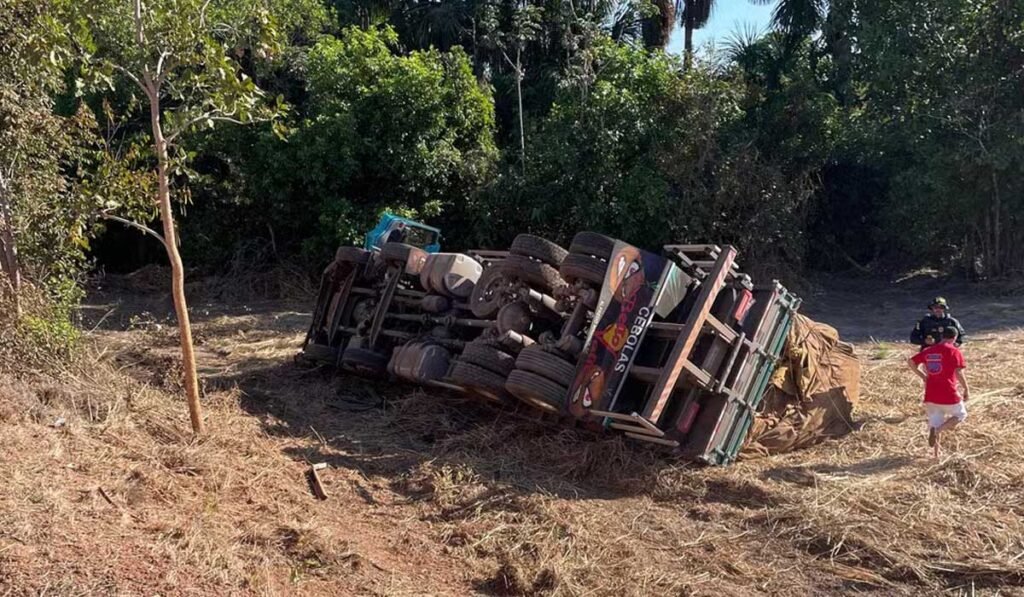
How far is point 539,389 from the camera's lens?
6.75 meters

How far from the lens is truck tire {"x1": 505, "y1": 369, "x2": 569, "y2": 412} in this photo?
22.2 feet

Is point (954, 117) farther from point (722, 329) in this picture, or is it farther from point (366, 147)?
point (722, 329)

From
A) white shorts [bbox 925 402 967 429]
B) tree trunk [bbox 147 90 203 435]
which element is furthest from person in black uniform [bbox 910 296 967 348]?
tree trunk [bbox 147 90 203 435]

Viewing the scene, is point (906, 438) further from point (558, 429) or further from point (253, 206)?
point (253, 206)

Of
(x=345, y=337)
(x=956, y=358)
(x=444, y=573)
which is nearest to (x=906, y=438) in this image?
(x=956, y=358)

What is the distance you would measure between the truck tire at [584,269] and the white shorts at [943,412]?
2.73 meters

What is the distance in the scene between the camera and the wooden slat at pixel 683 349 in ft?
21.1

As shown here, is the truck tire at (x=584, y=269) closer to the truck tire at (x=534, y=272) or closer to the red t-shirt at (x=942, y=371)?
the truck tire at (x=534, y=272)

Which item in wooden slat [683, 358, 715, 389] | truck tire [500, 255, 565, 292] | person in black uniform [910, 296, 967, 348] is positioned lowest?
wooden slat [683, 358, 715, 389]

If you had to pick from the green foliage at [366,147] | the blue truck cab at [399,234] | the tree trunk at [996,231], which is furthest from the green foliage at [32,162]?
the tree trunk at [996,231]

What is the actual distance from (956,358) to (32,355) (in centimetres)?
705

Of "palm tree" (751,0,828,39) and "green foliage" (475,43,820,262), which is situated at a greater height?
"palm tree" (751,0,828,39)

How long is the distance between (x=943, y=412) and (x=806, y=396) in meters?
0.99

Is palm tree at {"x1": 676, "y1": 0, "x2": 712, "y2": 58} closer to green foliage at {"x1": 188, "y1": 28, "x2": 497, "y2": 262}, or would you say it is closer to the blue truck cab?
green foliage at {"x1": 188, "y1": 28, "x2": 497, "y2": 262}
